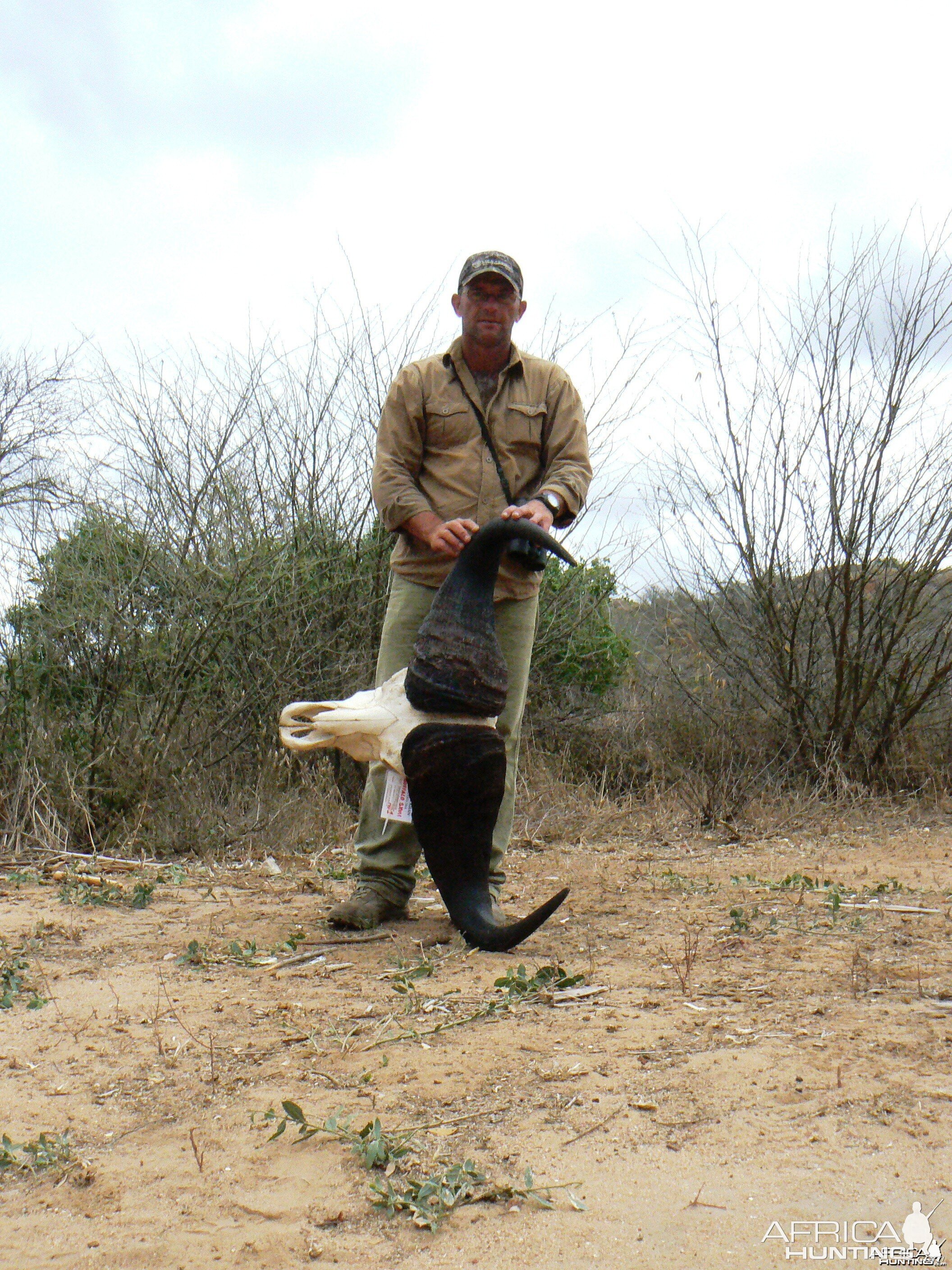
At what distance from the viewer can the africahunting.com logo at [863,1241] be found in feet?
5.72

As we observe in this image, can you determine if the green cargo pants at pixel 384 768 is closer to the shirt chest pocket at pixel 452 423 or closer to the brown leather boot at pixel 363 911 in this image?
the brown leather boot at pixel 363 911

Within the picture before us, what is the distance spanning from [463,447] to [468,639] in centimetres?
88

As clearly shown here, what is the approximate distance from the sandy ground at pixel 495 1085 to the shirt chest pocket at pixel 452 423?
1.79m

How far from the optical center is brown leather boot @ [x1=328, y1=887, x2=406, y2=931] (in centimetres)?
387

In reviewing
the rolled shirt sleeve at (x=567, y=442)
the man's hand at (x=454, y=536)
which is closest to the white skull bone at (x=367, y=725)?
the man's hand at (x=454, y=536)

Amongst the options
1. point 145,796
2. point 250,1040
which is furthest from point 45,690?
point 250,1040

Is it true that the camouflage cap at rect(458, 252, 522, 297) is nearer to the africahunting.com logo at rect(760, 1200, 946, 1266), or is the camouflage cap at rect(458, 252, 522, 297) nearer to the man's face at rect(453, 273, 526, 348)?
the man's face at rect(453, 273, 526, 348)

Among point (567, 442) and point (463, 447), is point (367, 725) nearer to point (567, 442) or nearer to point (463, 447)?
point (463, 447)

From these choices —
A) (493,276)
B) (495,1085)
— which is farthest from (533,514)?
(495,1085)

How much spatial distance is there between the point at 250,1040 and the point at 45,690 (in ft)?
13.7

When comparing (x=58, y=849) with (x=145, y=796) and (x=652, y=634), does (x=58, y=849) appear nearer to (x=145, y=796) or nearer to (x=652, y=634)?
(x=145, y=796)

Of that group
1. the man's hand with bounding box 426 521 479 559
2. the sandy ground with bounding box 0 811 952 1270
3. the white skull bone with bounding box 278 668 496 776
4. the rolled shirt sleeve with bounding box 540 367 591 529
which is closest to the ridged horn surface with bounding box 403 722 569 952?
the white skull bone with bounding box 278 668 496 776

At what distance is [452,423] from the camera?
4051 millimetres

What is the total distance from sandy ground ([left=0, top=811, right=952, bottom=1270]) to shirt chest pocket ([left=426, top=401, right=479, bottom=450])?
179 cm
